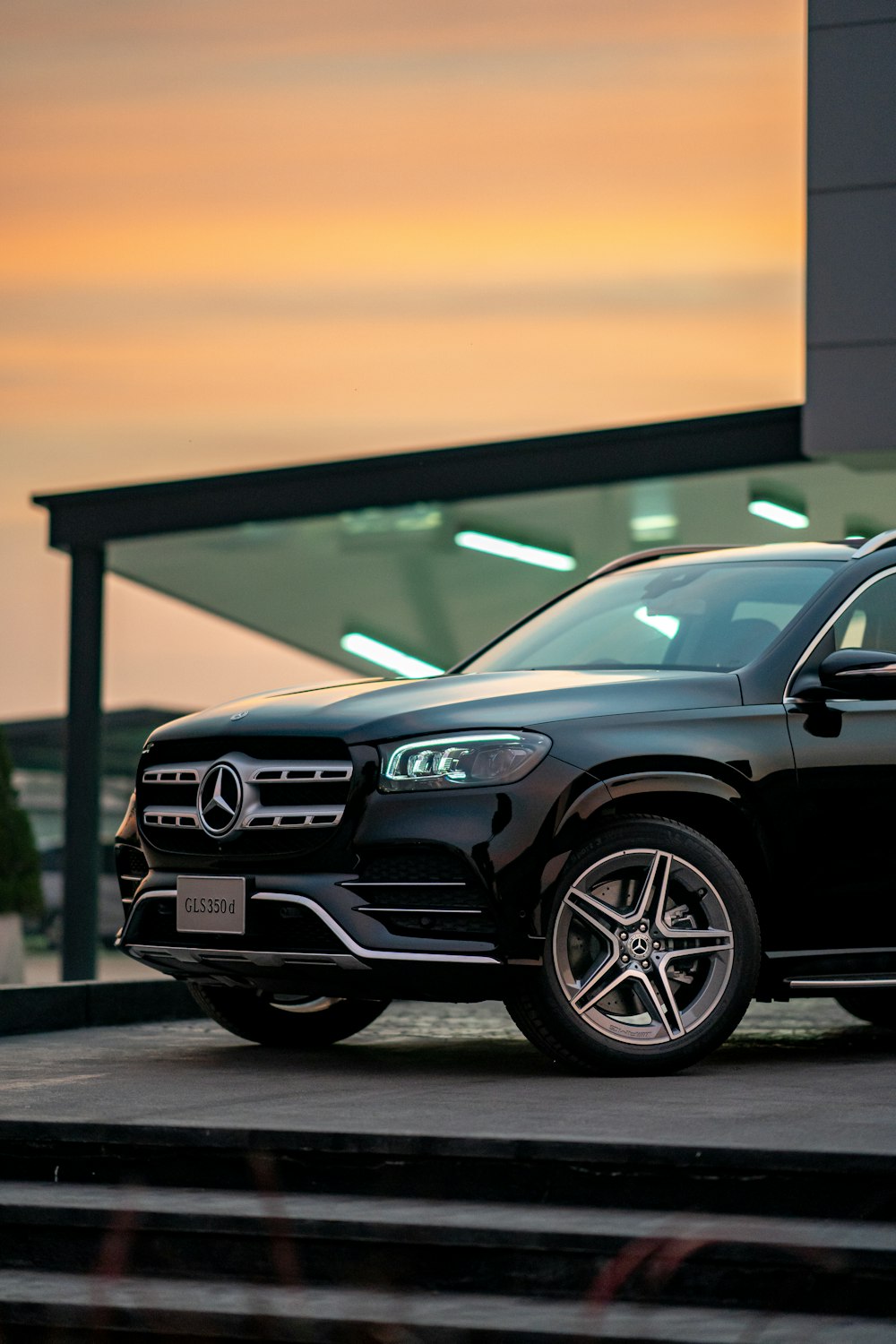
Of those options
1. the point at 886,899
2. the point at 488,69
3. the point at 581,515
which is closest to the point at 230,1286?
the point at 886,899

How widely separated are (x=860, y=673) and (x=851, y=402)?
7.90 m

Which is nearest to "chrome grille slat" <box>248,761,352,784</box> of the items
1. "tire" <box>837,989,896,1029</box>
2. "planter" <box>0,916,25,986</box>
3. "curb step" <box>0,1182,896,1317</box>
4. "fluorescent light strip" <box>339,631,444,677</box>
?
"curb step" <box>0,1182,896,1317</box>

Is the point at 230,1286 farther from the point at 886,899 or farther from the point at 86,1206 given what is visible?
the point at 886,899

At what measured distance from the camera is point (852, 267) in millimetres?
14781

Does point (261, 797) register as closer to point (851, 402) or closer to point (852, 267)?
point (851, 402)

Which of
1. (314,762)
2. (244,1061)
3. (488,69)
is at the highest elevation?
(488,69)

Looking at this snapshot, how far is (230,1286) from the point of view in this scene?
471 cm

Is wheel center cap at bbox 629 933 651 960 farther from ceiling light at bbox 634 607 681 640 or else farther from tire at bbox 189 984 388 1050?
tire at bbox 189 984 388 1050

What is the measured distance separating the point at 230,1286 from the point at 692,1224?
3.32 feet

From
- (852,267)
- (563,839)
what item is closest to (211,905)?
(563,839)

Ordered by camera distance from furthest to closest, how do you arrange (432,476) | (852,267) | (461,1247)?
(432,476), (852,267), (461,1247)

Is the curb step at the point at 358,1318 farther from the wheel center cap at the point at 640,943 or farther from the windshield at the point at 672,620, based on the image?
the windshield at the point at 672,620

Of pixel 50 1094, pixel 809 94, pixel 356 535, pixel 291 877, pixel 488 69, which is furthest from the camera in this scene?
pixel 488 69

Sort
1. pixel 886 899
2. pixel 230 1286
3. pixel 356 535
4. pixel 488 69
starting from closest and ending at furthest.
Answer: pixel 230 1286
pixel 886 899
pixel 356 535
pixel 488 69
